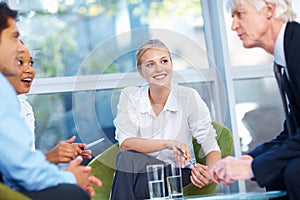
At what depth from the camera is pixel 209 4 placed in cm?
414

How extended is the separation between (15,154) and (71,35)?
7.64ft

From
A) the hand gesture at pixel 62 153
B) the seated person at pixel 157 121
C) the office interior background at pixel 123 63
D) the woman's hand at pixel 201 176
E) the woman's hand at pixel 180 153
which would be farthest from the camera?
the office interior background at pixel 123 63

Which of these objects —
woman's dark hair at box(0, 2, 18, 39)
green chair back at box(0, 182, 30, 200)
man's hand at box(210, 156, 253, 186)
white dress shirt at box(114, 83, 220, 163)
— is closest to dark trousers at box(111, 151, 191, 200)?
white dress shirt at box(114, 83, 220, 163)

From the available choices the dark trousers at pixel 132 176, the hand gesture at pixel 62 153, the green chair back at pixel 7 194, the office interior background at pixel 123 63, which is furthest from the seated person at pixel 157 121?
the green chair back at pixel 7 194

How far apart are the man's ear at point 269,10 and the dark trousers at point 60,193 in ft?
3.19

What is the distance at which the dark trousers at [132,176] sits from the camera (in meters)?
2.83

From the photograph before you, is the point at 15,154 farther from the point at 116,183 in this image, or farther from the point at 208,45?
the point at 208,45

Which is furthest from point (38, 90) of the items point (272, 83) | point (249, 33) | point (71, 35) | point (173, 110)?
point (249, 33)

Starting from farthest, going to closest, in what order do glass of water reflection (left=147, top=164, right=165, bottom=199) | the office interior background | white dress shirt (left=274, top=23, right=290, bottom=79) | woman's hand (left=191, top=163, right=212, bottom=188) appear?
the office interior background
woman's hand (left=191, top=163, right=212, bottom=188)
glass of water reflection (left=147, top=164, right=165, bottom=199)
white dress shirt (left=274, top=23, right=290, bottom=79)

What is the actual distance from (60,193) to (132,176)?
1203mm

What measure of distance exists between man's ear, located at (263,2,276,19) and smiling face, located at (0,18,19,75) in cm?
92

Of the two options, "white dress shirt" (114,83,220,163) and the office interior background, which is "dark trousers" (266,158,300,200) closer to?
"white dress shirt" (114,83,220,163)

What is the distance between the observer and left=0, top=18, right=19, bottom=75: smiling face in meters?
1.82

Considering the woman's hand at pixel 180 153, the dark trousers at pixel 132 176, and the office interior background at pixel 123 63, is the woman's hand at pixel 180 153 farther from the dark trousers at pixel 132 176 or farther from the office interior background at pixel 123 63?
the office interior background at pixel 123 63
